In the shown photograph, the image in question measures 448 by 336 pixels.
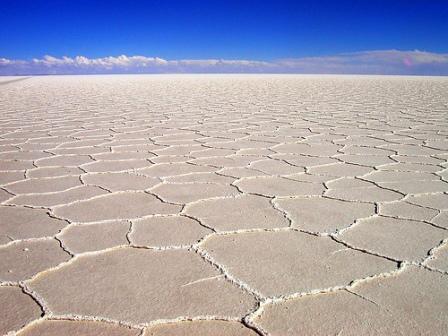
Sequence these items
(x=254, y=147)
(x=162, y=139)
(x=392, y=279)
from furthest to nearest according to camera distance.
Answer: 1. (x=162, y=139)
2. (x=254, y=147)
3. (x=392, y=279)

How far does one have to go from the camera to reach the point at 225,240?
1.48m

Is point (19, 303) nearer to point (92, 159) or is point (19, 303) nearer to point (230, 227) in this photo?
point (230, 227)

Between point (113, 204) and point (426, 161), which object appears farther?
point (426, 161)

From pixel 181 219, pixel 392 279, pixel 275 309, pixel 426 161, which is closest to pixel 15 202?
pixel 181 219

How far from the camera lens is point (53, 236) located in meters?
1.52

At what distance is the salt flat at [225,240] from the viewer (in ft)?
3.42

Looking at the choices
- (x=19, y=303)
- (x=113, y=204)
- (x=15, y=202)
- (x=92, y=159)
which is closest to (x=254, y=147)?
(x=92, y=159)

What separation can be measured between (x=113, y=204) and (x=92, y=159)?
976 millimetres

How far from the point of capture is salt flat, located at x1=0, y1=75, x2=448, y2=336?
3.42ft

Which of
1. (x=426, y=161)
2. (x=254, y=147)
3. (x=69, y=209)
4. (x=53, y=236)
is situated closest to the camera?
(x=53, y=236)

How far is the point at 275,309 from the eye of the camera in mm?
1066

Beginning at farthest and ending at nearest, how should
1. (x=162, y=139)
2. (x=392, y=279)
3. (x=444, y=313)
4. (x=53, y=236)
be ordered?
(x=162, y=139) < (x=53, y=236) < (x=392, y=279) < (x=444, y=313)

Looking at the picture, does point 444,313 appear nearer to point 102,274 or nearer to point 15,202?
point 102,274

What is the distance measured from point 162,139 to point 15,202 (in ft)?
5.67
